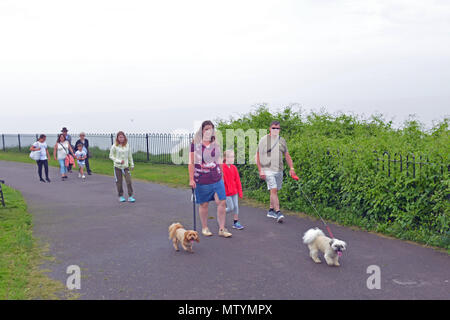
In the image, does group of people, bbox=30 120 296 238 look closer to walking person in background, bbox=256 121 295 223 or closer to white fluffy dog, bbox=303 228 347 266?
walking person in background, bbox=256 121 295 223

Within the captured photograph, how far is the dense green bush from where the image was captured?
611 centimetres

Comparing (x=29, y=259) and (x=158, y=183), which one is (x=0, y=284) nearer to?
(x=29, y=259)

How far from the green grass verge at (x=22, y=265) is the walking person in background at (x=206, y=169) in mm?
2455

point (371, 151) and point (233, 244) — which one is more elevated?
point (371, 151)

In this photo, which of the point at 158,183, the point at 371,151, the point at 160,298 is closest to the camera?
the point at 160,298

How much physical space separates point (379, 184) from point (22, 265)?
563cm

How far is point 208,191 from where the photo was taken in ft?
21.4

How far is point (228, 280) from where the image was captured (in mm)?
4797

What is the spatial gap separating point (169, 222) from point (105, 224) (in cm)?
122

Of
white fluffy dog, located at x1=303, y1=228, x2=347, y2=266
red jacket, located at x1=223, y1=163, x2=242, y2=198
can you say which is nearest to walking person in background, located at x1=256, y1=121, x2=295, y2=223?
red jacket, located at x1=223, y1=163, x2=242, y2=198

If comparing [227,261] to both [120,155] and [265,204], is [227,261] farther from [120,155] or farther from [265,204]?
[120,155]

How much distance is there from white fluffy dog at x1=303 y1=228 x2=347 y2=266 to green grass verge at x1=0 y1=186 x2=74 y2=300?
10.2ft

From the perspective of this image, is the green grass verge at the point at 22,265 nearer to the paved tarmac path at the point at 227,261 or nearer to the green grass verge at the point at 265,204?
the paved tarmac path at the point at 227,261
